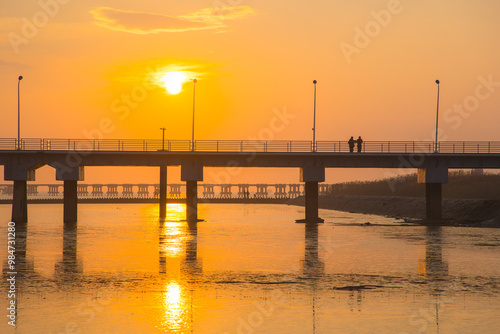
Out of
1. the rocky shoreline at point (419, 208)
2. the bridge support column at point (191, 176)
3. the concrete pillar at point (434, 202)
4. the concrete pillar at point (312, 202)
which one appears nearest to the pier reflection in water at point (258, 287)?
the rocky shoreline at point (419, 208)

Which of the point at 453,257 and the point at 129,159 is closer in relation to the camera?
the point at 453,257

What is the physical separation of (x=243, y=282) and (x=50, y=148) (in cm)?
5155

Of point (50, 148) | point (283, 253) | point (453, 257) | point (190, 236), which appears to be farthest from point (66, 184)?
point (453, 257)

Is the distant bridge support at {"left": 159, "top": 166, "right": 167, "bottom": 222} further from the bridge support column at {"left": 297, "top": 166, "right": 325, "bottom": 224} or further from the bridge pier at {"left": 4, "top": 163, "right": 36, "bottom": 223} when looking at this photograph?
the bridge support column at {"left": 297, "top": 166, "right": 325, "bottom": 224}

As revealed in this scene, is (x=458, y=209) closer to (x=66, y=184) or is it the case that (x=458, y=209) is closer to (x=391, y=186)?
(x=66, y=184)

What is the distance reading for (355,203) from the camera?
5025 inches

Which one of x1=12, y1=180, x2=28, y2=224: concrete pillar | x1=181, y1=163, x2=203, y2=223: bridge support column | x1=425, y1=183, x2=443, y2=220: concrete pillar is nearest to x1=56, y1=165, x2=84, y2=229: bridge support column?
x1=12, y1=180, x2=28, y2=224: concrete pillar

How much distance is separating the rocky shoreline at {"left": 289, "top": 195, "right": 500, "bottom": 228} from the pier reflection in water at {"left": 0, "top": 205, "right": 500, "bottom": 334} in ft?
83.5

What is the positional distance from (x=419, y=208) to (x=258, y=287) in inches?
2794

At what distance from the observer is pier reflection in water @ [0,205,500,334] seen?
19672mm

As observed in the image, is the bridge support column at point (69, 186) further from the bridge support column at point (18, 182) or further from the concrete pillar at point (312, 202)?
the concrete pillar at point (312, 202)

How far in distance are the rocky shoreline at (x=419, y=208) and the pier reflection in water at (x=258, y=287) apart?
1002 inches

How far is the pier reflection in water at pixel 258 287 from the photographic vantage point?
64.5ft

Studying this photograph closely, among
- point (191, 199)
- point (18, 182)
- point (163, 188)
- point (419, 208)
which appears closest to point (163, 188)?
point (163, 188)
